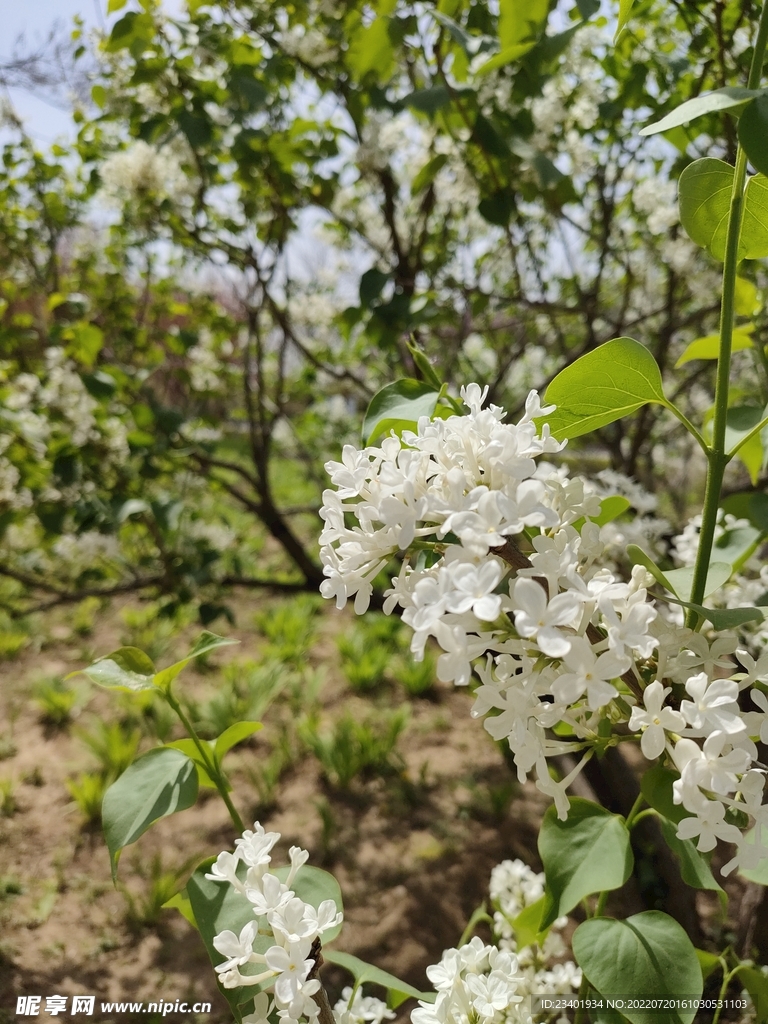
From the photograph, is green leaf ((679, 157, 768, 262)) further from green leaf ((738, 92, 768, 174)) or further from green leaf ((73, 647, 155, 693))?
green leaf ((73, 647, 155, 693))

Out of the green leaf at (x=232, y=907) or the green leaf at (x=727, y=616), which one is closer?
the green leaf at (x=727, y=616)

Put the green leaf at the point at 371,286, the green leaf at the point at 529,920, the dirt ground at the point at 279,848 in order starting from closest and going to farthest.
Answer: the green leaf at the point at 529,920 < the green leaf at the point at 371,286 < the dirt ground at the point at 279,848

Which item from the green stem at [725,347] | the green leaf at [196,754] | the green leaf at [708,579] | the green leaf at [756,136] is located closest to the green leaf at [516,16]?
the green stem at [725,347]

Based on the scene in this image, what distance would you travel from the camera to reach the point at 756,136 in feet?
1.56

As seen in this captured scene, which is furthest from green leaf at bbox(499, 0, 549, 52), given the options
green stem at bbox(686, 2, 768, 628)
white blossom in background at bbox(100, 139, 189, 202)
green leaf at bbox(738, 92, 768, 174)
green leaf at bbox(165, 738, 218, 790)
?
white blossom in background at bbox(100, 139, 189, 202)

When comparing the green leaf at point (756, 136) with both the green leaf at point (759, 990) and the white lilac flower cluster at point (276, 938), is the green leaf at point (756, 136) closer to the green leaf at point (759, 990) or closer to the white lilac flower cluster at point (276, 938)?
the white lilac flower cluster at point (276, 938)

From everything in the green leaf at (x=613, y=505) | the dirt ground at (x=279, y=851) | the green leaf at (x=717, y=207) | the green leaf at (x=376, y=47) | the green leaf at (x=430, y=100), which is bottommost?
the dirt ground at (x=279, y=851)

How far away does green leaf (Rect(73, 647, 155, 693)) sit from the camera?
71 centimetres

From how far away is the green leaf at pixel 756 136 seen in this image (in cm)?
47

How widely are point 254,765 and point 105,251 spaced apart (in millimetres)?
2152

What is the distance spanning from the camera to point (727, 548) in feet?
3.25

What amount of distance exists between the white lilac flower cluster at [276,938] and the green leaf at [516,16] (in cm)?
125

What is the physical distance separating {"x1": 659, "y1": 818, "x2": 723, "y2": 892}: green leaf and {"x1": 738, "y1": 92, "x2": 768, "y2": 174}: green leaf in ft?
1.69

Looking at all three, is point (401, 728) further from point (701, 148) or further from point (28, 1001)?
point (701, 148)
